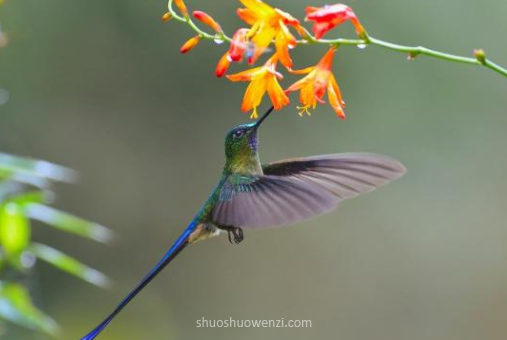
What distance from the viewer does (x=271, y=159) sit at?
591 cm

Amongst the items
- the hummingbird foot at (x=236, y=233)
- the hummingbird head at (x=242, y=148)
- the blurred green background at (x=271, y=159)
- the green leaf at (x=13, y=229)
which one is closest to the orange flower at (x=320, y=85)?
the hummingbird head at (x=242, y=148)

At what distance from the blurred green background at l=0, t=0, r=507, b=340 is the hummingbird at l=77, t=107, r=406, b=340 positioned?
11.1 feet

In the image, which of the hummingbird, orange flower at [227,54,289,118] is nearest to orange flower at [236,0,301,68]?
orange flower at [227,54,289,118]

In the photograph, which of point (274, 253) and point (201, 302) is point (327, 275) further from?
point (201, 302)

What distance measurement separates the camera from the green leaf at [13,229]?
2.01m

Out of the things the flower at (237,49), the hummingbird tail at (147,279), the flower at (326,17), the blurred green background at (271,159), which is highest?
the blurred green background at (271,159)

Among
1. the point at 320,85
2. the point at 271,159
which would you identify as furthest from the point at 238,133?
the point at 271,159

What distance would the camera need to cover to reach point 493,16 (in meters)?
5.44

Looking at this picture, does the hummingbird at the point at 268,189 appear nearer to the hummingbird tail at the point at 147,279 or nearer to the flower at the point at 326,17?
the hummingbird tail at the point at 147,279

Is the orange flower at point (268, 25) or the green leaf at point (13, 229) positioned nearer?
the orange flower at point (268, 25)

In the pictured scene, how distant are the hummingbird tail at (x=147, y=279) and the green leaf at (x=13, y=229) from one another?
39 centimetres

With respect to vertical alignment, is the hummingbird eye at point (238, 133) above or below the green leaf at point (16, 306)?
above

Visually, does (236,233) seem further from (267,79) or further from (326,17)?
(326,17)

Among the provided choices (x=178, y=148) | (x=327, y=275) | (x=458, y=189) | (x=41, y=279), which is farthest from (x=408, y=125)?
(x=41, y=279)
